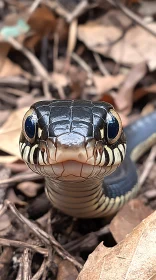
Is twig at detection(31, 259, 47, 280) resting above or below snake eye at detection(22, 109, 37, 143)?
below

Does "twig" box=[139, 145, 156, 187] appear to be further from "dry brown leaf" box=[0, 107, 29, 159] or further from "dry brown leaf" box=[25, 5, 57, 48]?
"dry brown leaf" box=[25, 5, 57, 48]

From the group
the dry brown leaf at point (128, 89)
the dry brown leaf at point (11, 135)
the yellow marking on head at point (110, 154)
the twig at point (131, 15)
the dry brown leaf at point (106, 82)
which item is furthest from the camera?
the twig at point (131, 15)

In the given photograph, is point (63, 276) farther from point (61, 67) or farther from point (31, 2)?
point (31, 2)

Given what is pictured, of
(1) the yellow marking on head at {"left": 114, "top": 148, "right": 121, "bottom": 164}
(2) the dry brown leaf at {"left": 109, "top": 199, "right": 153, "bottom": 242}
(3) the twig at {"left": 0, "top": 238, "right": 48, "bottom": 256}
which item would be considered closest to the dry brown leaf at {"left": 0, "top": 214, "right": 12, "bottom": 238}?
(3) the twig at {"left": 0, "top": 238, "right": 48, "bottom": 256}

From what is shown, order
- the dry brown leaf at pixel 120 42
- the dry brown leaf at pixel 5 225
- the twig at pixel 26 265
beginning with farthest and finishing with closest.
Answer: the dry brown leaf at pixel 120 42 → the dry brown leaf at pixel 5 225 → the twig at pixel 26 265

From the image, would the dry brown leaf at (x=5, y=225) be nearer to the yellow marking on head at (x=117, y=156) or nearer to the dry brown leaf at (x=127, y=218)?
the dry brown leaf at (x=127, y=218)

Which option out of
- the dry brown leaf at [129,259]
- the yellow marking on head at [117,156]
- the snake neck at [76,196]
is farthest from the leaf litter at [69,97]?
the yellow marking on head at [117,156]

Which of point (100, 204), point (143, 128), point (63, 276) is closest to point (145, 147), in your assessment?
A: point (143, 128)

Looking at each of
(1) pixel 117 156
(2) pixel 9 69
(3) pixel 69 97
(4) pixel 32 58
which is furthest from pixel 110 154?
(4) pixel 32 58
